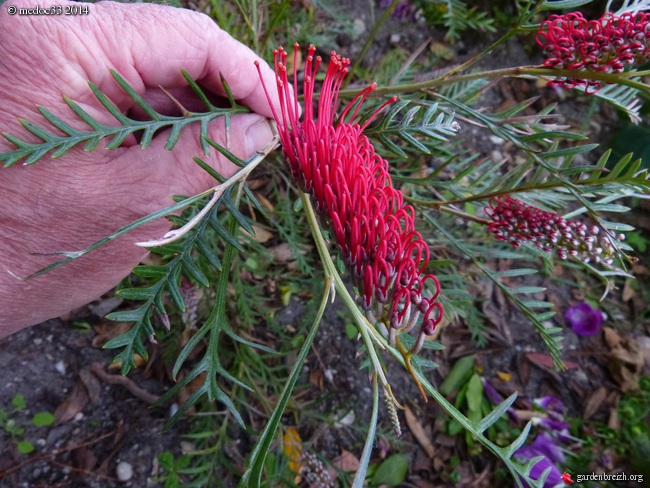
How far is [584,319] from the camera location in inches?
52.9

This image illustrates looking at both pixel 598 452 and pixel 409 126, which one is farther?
pixel 598 452

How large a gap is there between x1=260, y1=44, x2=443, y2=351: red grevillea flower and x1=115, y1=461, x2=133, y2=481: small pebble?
765 millimetres

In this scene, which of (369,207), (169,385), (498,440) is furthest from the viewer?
(498,440)

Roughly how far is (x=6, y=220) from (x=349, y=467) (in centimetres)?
86

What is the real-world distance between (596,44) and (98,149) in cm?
59

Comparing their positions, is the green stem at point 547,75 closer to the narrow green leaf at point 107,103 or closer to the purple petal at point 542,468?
the narrow green leaf at point 107,103

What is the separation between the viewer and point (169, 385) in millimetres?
1083

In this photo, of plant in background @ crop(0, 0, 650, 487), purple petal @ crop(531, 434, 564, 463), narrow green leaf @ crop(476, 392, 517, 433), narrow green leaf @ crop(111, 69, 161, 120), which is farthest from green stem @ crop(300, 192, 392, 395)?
purple petal @ crop(531, 434, 564, 463)

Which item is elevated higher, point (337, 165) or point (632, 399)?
point (337, 165)

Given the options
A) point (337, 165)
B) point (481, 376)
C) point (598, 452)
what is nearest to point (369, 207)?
point (337, 165)

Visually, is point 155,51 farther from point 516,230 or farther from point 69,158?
point 516,230

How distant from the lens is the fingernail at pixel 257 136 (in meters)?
0.72

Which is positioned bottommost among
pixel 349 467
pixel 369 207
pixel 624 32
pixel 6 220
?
pixel 349 467

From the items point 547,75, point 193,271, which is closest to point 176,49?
point 193,271
